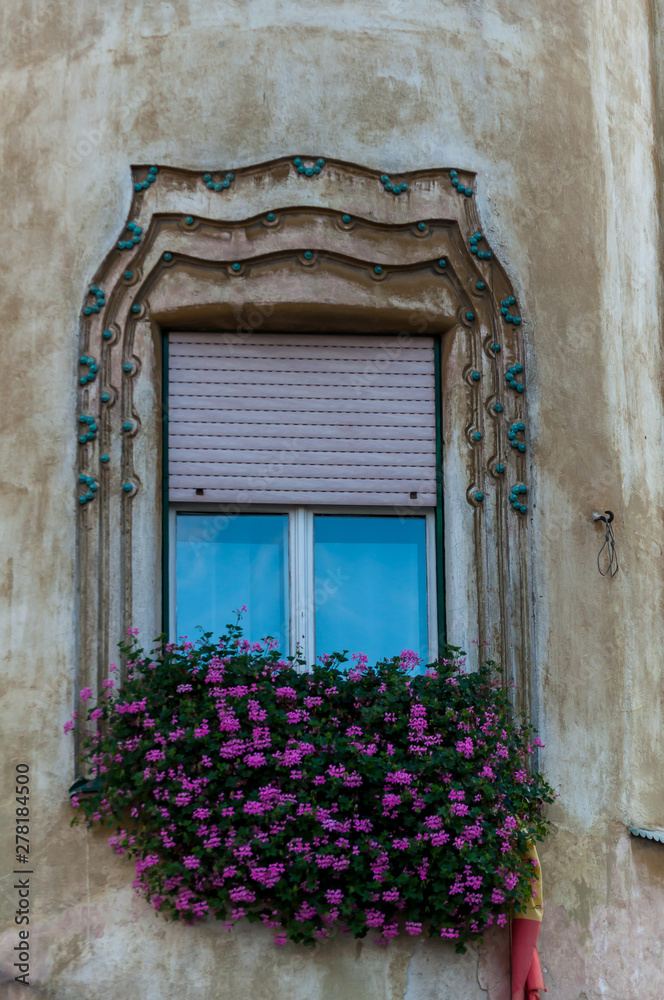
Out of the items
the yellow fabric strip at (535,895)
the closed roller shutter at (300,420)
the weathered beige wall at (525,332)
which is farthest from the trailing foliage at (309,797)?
the closed roller shutter at (300,420)

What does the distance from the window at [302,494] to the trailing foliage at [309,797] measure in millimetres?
602

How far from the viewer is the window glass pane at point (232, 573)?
7.32m

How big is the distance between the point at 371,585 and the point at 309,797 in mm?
1355

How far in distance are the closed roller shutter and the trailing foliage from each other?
976 mm

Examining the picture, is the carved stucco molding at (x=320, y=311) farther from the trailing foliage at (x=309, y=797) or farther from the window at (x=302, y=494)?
the trailing foliage at (x=309, y=797)

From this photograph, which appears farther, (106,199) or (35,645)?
(106,199)

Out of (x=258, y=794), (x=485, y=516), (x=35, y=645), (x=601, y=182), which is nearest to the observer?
(x=258, y=794)

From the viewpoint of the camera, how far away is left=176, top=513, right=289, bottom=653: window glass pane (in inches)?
288

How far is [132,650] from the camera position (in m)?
6.98

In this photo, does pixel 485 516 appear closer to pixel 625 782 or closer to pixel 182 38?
pixel 625 782

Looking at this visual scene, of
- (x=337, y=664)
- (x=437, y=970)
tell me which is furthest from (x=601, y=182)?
(x=437, y=970)

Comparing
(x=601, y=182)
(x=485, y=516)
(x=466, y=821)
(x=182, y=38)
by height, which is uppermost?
(x=182, y=38)

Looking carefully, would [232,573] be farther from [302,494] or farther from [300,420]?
[300,420]

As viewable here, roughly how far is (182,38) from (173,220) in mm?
932
